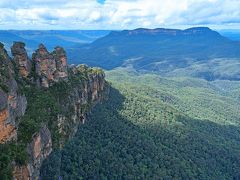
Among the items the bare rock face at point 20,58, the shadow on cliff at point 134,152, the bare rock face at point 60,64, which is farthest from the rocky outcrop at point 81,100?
the bare rock face at point 20,58

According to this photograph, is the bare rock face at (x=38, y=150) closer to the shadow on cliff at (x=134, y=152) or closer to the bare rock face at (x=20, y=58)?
the shadow on cliff at (x=134, y=152)

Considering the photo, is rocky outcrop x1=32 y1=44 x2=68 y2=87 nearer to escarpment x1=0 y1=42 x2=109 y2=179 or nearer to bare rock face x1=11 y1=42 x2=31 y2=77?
escarpment x1=0 y1=42 x2=109 y2=179

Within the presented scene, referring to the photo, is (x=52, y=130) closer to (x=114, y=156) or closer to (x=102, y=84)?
(x=114, y=156)

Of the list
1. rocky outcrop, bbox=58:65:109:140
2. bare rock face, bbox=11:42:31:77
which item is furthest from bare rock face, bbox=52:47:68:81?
bare rock face, bbox=11:42:31:77

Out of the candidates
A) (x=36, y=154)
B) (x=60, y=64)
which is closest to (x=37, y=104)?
(x=36, y=154)

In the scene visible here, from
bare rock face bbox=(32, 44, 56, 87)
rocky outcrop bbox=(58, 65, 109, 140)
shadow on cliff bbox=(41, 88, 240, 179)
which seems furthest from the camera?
bare rock face bbox=(32, 44, 56, 87)

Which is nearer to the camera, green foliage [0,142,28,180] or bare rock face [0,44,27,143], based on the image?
green foliage [0,142,28,180]

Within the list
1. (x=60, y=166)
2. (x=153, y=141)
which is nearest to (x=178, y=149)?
(x=153, y=141)

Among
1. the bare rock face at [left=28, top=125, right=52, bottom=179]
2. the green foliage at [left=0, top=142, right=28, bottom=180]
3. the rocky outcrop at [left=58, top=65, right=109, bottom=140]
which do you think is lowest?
the rocky outcrop at [left=58, top=65, right=109, bottom=140]
